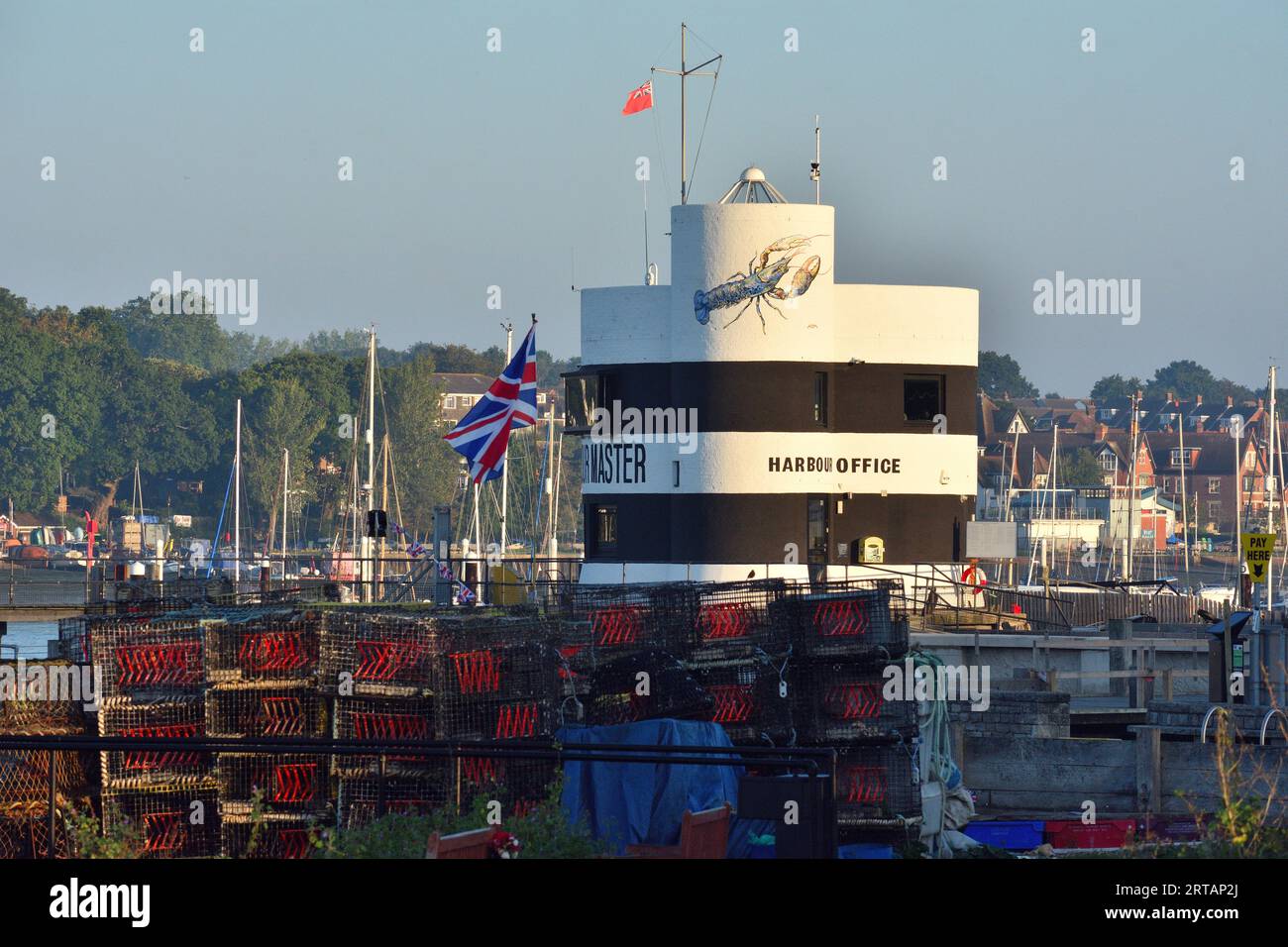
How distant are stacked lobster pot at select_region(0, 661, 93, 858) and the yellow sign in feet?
53.5

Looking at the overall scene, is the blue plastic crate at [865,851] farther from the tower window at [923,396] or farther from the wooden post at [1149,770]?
the tower window at [923,396]

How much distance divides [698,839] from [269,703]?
6.14m

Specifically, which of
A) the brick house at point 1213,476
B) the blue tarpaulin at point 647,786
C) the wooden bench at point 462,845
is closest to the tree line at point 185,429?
the brick house at point 1213,476

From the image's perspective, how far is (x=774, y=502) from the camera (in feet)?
120

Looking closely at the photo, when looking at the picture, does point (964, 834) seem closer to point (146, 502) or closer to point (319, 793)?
point (319, 793)

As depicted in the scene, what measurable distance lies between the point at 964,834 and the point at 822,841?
10.3m

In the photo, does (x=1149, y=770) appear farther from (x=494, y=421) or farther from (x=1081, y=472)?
(x=1081, y=472)

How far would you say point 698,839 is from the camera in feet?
53.0

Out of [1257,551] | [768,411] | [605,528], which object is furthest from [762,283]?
[1257,551]

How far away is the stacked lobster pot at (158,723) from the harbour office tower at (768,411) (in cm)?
1685

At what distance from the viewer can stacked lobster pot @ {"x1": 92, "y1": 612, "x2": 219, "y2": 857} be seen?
19.2m

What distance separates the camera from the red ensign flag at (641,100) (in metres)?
39.9

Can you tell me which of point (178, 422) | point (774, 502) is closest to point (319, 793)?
point (774, 502)
